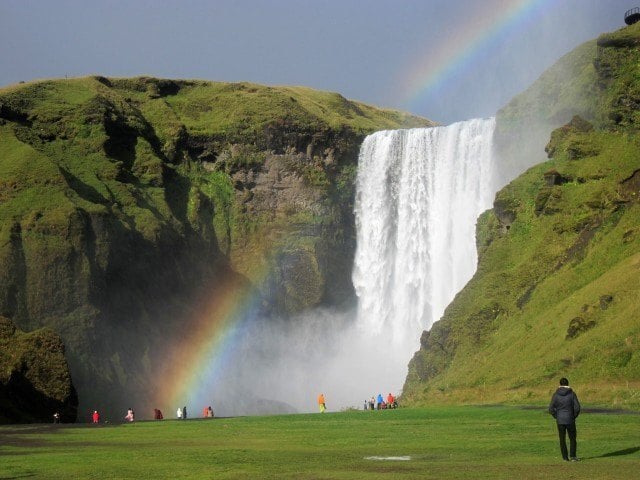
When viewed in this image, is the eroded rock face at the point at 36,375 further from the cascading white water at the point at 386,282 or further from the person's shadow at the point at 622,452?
the person's shadow at the point at 622,452

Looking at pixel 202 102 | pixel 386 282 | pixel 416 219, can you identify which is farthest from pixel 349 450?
pixel 202 102

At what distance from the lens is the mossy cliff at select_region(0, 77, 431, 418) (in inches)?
3398

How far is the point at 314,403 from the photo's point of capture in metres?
93.4

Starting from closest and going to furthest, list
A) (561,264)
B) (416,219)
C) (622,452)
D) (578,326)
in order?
1. (622,452)
2. (578,326)
3. (561,264)
4. (416,219)

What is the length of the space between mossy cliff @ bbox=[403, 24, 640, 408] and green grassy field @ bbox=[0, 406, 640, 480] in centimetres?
868

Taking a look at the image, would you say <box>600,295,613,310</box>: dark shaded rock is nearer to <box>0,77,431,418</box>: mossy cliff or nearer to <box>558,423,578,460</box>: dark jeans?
<box>558,423,578,460</box>: dark jeans

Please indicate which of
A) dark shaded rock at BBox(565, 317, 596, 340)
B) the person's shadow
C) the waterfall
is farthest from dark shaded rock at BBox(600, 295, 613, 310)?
the waterfall

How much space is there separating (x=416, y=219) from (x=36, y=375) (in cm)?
4313

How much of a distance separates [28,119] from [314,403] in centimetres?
4322

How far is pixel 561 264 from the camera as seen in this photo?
60.1 meters

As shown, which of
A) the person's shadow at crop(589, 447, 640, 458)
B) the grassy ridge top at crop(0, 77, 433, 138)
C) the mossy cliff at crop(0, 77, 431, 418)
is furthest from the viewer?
the grassy ridge top at crop(0, 77, 433, 138)

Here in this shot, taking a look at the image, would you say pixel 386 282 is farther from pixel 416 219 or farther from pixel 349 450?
pixel 349 450

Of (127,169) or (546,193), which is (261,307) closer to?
(127,169)

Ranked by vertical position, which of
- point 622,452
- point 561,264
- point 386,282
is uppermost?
point 386,282
